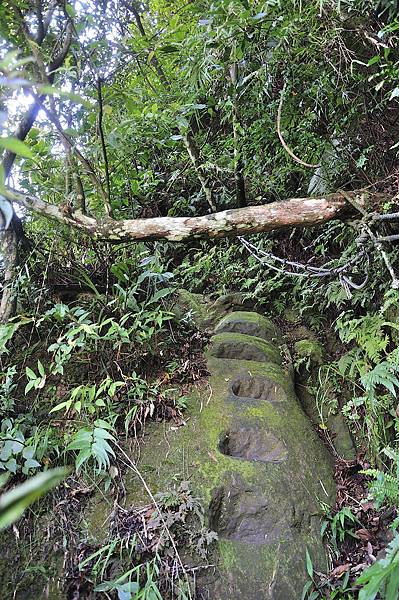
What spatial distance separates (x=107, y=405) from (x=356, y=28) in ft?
10.8

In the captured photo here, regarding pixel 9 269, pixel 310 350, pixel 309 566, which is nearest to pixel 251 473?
pixel 309 566

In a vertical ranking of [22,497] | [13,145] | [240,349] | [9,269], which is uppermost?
[13,145]

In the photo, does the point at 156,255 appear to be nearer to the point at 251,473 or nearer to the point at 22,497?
the point at 251,473

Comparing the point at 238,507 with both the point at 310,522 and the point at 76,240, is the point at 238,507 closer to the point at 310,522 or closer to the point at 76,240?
the point at 310,522

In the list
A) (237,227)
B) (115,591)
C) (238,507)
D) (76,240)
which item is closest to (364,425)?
(238,507)

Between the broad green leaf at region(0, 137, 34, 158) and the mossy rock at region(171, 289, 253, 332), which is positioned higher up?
the broad green leaf at region(0, 137, 34, 158)

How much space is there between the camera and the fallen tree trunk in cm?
299

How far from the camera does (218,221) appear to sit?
302 centimetres

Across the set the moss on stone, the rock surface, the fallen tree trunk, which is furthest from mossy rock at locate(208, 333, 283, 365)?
the fallen tree trunk

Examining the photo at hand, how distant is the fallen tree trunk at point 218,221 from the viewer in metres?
2.99

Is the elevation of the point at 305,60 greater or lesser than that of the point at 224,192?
greater

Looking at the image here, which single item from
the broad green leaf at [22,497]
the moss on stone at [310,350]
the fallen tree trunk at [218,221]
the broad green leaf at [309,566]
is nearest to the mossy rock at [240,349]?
the moss on stone at [310,350]

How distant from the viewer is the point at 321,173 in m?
4.04

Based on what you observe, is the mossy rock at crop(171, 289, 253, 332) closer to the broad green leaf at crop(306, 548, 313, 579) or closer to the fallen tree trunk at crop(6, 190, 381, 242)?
the fallen tree trunk at crop(6, 190, 381, 242)
